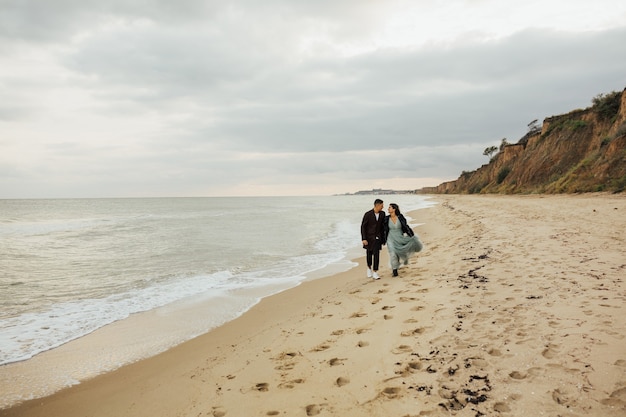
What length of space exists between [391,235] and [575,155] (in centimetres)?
4276

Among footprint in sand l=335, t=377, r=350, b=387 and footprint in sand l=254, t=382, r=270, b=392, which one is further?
footprint in sand l=254, t=382, r=270, b=392

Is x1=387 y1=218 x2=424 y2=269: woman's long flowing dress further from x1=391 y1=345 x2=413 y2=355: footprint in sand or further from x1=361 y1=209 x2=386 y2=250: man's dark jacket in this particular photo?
x1=391 y1=345 x2=413 y2=355: footprint in sand

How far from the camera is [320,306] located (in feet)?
23.7

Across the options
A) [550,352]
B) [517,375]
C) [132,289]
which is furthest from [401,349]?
[132,289]

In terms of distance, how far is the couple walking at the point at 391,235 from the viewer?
28.2 feet

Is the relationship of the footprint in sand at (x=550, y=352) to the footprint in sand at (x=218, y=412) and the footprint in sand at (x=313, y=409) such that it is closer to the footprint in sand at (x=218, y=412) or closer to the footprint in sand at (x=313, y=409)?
the footprint in sand at (x=313, y=409)

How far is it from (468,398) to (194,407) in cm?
284

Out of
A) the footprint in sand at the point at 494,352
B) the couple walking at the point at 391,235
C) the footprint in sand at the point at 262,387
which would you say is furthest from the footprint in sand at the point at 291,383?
the couple walking at the point at 391,235

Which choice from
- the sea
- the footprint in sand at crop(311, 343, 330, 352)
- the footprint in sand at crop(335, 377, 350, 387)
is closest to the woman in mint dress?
the sea

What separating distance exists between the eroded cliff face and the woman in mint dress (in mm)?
22071

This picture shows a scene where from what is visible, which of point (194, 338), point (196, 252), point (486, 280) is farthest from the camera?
point (196, 252)

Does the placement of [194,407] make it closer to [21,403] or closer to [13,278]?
[21,403]

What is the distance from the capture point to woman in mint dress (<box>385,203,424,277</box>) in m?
8.59

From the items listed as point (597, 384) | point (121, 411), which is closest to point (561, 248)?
point (597, 384)
